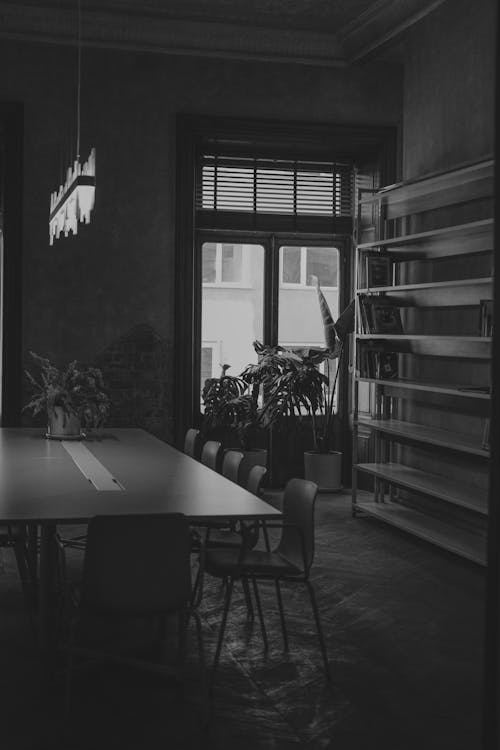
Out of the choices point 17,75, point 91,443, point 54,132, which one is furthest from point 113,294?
point 91,443

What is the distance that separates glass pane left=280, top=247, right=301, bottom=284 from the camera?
9.59 m

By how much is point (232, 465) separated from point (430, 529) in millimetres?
2117

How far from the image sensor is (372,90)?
30.2ft

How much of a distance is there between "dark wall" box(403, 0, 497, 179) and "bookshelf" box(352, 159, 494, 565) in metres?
0.41

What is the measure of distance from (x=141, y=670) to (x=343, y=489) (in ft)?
17.6

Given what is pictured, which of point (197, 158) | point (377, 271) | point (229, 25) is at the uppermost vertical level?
point (229, 25)

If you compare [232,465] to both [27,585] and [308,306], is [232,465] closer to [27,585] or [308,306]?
[27,585]

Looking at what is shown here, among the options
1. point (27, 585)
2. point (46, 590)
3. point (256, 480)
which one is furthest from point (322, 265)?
point (46, 590)

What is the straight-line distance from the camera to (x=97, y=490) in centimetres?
444

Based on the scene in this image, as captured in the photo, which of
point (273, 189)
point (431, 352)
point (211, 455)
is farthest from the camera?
point (273, 189)

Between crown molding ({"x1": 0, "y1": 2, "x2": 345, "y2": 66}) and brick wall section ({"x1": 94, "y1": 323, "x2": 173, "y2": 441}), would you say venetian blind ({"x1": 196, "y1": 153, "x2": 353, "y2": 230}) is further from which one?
brick wall section ({"x1": 94, "y1": 323, "x2": 173, "y2": 441})

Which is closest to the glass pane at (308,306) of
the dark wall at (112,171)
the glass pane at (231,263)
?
the glass pane at (231,263)

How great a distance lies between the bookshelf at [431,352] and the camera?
666 centimetres

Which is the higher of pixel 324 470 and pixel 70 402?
pixel 70 402
